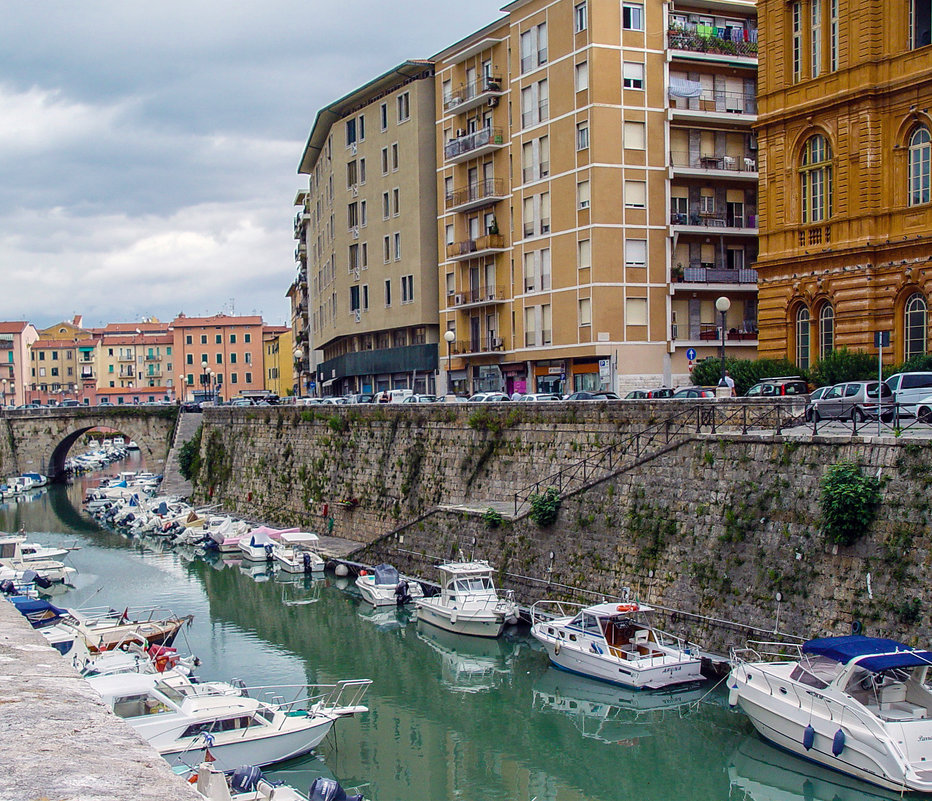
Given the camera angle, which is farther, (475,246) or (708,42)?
(475,246)

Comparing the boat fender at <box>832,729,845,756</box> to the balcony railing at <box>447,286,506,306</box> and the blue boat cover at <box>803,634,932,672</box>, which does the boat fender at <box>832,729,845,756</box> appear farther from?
the balcony railing at <box>447,286,506,306</box>

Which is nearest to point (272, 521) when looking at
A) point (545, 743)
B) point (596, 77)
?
point (596, 77)

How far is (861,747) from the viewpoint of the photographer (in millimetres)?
15789

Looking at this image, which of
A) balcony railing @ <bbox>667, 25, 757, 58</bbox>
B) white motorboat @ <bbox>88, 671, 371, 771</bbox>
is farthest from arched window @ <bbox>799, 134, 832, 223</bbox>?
white motorboat @ <bbox>88, 671, 371, 771</bbox>

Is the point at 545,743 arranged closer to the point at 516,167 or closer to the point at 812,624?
the point at 812,624

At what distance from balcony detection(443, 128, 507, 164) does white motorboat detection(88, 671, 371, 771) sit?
36.4 meters

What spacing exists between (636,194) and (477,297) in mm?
10896

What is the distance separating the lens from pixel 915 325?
3134 centimetres

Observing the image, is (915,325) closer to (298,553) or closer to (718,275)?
(718,275)

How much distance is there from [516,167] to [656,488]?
1149 inches

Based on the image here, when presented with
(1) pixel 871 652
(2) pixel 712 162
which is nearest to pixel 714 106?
(2) pixel 712 162

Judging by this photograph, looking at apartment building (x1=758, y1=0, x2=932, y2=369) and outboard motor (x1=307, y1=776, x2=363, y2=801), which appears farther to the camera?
apartment building (x1=758, y1=0, x2=932, y2=369)

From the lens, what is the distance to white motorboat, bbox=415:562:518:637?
26.3m

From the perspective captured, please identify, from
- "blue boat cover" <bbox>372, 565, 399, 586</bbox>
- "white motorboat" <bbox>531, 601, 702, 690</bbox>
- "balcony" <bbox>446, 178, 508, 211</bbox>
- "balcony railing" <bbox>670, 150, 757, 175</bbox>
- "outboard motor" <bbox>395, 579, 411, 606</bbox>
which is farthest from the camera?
"balcony" <bbox>446, 178, 508, 211</bbox>
